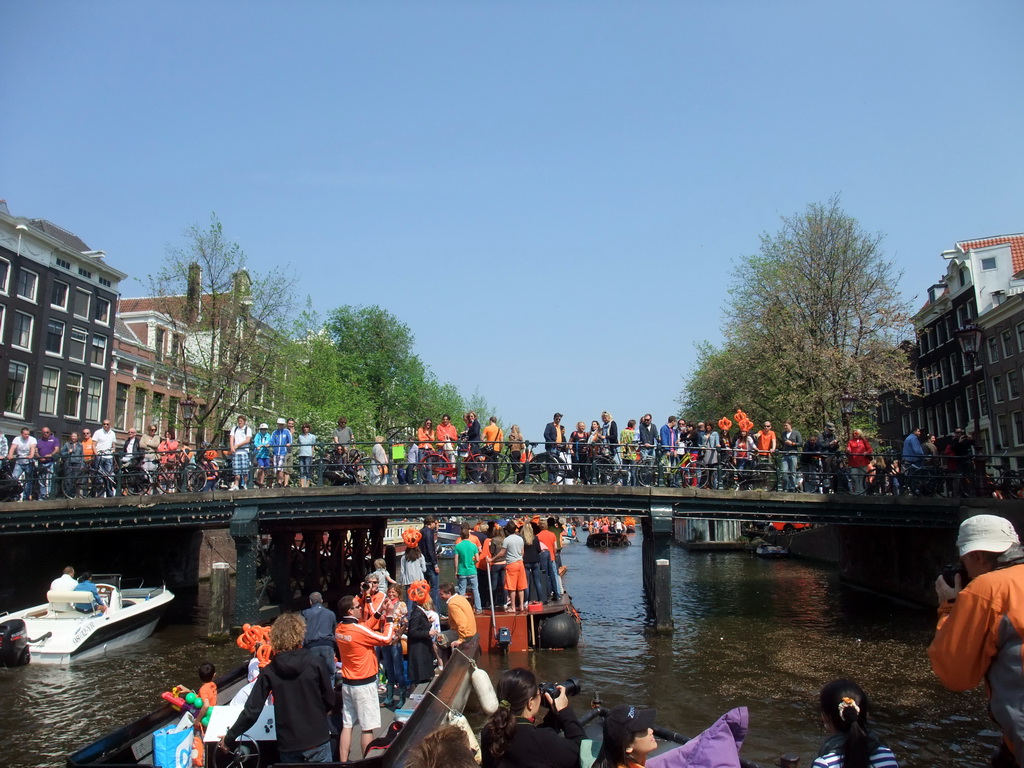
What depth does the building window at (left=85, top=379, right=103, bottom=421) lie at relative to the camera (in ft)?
122

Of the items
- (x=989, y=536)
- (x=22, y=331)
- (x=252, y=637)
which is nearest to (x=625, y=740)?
(x=989, y=536)

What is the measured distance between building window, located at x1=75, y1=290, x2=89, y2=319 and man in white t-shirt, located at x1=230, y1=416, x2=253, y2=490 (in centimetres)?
2099

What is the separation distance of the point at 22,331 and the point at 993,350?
A: 1749 inches

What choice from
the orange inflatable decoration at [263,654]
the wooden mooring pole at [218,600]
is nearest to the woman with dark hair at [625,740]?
the orange inflatable decoration at [263,654]

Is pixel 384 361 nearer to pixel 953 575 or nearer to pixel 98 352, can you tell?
pixel 98 352

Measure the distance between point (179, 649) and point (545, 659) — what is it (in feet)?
27.3

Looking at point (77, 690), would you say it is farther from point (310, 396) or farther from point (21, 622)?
point (310, 396)

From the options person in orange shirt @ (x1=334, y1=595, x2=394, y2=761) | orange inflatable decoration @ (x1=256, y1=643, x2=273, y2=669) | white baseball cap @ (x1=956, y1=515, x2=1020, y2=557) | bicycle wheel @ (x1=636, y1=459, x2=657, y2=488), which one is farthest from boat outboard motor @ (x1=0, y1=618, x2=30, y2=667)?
white baseball cap @ (x1=956, y1=515, x2=1020, y2=557)

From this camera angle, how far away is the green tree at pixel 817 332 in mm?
32094

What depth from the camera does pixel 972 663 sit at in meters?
3.12

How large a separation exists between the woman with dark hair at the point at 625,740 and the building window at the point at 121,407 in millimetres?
40144

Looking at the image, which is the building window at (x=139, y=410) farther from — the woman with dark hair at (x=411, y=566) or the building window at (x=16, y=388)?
the woman with dark hair at (x=411, y=566)

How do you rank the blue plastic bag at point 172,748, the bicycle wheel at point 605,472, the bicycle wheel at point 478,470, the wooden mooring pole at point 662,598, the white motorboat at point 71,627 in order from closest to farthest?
the blue plastic bag at point 172,748, the white motorboat at point 71,627, the wooden mooring pole at point 662,598, the bicycle wheel at point 605,472, the bicycle wheel at point 478,470

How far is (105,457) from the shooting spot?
796 inches
